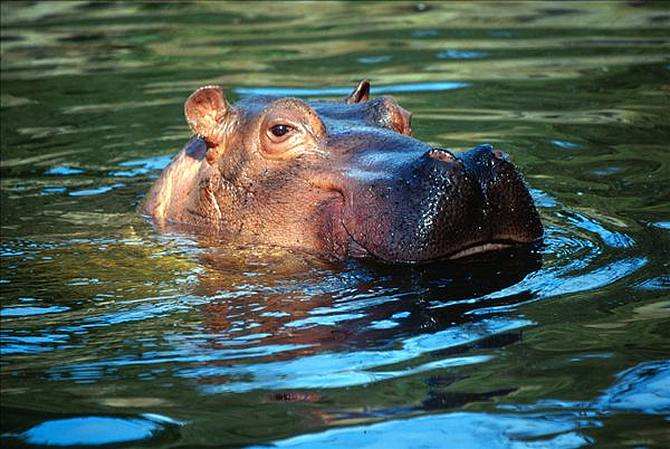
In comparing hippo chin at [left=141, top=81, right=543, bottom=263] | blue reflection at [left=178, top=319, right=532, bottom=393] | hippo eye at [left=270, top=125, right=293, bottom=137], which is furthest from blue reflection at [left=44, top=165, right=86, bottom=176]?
blue reflection at [left=178, top=319, right=532, bottom=393]

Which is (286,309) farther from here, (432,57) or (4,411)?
(432,57)

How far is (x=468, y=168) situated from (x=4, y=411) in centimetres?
251

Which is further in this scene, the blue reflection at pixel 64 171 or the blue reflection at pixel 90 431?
the blue reflection at pixel 64 171

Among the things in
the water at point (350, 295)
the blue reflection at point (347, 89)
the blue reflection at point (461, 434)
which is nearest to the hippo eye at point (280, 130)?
the water at point (350, 295)

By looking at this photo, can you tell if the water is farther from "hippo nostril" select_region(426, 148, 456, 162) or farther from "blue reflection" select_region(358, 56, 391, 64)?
"hippo nostril" select_region(426, 148, 456, 162)

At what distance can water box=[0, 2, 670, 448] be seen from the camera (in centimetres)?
441

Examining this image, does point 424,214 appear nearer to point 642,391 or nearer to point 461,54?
point 642,391

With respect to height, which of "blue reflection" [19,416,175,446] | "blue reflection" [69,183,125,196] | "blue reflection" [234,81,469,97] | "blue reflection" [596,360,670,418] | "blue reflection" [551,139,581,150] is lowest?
"blue reflection" [551,139,581,150]

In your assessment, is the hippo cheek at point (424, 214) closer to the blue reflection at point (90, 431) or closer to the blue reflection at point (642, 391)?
the blue reflection at point (642, 391)

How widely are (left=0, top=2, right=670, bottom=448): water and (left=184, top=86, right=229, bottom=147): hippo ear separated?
1.95 ft

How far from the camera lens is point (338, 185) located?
21.7 ft

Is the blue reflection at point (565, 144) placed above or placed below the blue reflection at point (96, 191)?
below

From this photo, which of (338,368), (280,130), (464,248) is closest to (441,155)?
(464,248)

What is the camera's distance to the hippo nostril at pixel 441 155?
6102 mm
